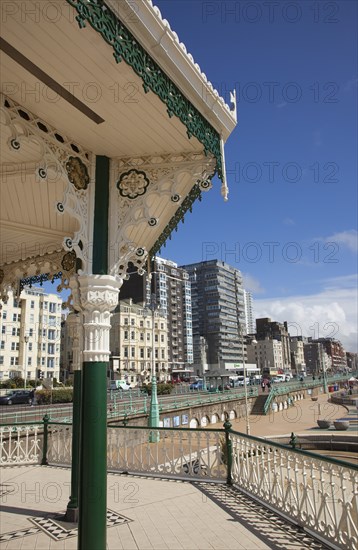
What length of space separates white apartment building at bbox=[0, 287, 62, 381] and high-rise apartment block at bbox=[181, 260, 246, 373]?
59.3 meters

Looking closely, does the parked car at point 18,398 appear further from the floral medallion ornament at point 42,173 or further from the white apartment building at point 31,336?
the floral medallion ornament at point 42,173

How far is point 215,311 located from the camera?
12081cm

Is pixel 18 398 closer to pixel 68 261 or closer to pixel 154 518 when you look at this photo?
pixel 68 261

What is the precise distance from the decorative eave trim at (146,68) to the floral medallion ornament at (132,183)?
2.75ft

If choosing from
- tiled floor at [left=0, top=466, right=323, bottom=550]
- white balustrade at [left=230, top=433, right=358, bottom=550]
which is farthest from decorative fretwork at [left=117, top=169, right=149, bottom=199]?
tiled floor at [left=0, top=466, right=323, bottom=550]

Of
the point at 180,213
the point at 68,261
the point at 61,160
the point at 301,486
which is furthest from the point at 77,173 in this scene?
the point at 301,486

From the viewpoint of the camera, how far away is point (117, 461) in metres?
8.66

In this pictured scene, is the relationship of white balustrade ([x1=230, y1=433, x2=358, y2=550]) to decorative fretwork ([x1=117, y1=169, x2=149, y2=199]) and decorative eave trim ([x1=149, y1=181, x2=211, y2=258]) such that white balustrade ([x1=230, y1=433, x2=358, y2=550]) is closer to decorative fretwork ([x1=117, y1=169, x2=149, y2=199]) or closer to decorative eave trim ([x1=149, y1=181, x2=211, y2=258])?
decorative eave trim ([x1=149, y1=181, x2=211, y2=258])

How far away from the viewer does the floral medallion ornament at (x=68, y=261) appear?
21.3 ft

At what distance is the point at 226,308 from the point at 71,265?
11752cm

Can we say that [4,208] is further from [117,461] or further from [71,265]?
[117,461]

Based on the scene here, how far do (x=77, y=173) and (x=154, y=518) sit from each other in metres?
4.77

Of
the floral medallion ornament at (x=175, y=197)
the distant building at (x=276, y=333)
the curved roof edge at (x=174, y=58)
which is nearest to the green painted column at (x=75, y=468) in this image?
the floral medallion ornament at (x=175, y=197)

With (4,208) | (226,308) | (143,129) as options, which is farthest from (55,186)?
(226,308)
